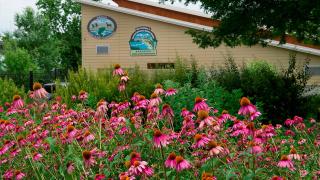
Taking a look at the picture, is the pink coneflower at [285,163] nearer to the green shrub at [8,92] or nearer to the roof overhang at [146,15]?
the green shrub at [8,92]

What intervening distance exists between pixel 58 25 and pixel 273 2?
42.1 m

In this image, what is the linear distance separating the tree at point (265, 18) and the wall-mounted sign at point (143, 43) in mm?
11510

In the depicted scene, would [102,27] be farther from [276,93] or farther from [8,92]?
[276,93]

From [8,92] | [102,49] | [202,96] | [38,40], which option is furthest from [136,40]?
[38,40]

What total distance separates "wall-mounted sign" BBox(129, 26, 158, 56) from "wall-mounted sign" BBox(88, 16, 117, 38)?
41.9 inches

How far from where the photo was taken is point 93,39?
23516 mm

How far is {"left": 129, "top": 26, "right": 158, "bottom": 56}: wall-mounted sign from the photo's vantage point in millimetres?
23422

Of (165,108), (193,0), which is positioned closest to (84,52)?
(193,0)

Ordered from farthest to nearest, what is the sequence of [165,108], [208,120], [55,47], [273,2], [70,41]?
[70,41]
[55,47]
[273,2]
[165,108]
[208,120]

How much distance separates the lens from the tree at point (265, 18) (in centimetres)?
952

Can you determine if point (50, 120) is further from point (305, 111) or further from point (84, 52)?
point (84, 52)

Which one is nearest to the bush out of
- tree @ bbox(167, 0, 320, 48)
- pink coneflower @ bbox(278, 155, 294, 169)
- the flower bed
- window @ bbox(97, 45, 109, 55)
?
tree @ bbox(167, 0, 320, 48)

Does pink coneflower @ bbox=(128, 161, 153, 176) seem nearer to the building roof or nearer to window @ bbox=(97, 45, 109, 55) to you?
the building roof

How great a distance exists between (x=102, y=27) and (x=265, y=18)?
14.5 m
